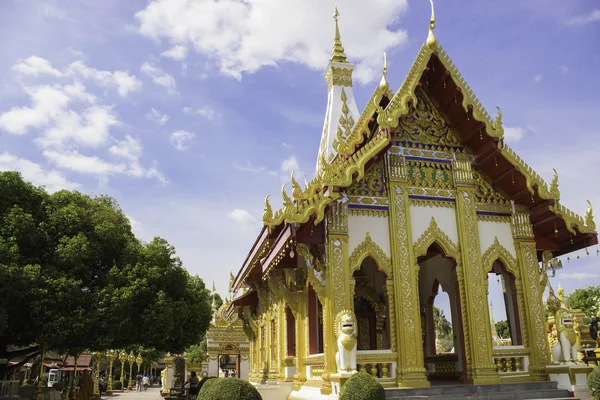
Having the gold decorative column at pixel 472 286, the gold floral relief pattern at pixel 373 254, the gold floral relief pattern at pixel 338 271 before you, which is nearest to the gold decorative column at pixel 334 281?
the gold floral relief pattern at pixel 338 271

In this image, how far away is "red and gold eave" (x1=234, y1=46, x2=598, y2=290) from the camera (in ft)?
31.7

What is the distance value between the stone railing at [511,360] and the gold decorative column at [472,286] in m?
0.24

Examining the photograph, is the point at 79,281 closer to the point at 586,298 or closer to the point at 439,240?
the point at 439,240

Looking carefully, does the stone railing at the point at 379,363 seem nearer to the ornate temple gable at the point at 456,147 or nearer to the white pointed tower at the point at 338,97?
the ornate temple gable at the point at 456,147

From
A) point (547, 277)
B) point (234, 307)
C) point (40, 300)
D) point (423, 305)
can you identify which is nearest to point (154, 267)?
point (40, 300)

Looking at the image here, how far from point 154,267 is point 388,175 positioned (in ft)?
24.0

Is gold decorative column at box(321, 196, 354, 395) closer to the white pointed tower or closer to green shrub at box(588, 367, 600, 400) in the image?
green shrub at box(588, 367, 600, 400)

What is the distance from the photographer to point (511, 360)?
9578 mm

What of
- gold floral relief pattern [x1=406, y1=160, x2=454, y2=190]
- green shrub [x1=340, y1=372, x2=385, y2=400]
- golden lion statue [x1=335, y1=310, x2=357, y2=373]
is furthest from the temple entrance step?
gold floral relief pattern [x1=406, y1=160, x2=454, y2=190]

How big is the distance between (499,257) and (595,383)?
2656 mm

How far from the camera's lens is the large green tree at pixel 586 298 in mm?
35766

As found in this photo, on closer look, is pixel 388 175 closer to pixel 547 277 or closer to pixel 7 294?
pixel 547 277

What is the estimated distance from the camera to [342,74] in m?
16.1

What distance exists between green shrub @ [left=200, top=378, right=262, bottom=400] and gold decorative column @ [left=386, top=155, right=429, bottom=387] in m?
2.51
